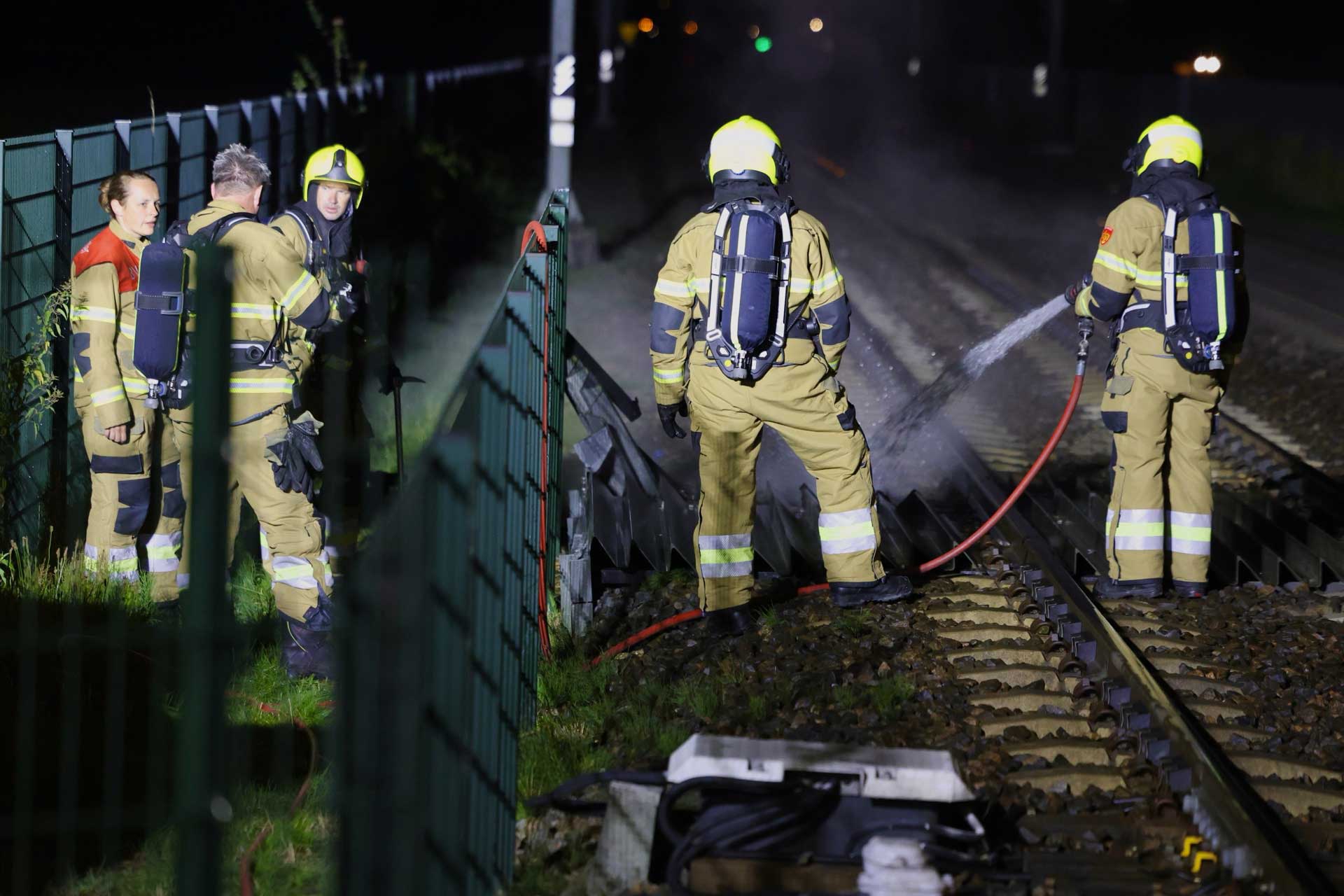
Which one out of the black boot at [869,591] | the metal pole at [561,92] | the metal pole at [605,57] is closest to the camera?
the black boot at [869,591]

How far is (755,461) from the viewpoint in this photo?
263 inches

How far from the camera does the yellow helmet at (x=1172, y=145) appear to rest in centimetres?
688

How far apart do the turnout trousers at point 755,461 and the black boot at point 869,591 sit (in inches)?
1.6

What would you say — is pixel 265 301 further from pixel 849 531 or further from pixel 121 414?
pixel 849 531

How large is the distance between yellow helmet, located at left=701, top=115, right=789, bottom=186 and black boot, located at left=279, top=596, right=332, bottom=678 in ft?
8.04

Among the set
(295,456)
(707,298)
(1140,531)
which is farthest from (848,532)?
(295,456)

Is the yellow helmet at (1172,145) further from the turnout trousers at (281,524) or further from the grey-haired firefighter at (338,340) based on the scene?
the turnout trousers at (281,524)

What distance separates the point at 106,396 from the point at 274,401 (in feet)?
2.43

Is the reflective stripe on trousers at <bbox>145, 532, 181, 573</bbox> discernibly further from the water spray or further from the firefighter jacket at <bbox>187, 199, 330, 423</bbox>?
the water spray

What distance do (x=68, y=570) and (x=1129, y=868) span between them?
4.53 metres

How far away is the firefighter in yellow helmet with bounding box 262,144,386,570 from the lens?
6492 mm

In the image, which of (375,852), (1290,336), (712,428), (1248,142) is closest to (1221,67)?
(1248,142)

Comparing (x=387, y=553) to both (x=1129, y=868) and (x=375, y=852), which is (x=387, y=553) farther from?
(x=1129, y=868)

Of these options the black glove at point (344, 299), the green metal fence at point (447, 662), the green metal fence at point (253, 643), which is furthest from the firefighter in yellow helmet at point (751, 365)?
the green metal fence at point (447, 662)
